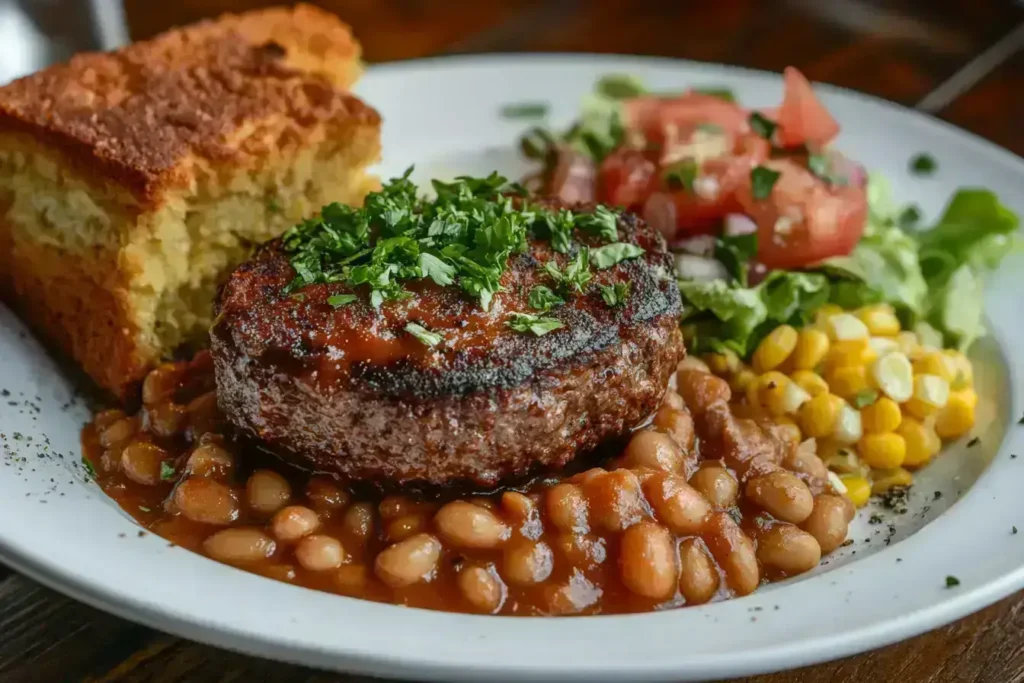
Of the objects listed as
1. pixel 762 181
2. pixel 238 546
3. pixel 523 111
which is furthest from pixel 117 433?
pixel 523 111

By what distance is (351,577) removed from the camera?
264 centimetres

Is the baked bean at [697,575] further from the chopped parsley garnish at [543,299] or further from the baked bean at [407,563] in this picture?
the chopped parsley garnish at [543,299]

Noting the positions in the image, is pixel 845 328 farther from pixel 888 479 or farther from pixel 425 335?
Result: pixel 425 335

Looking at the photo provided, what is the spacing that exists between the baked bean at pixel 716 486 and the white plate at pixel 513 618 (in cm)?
35

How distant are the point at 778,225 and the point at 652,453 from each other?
152cm

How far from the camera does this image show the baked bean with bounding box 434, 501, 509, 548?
8.95 ft

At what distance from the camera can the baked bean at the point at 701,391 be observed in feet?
11.2

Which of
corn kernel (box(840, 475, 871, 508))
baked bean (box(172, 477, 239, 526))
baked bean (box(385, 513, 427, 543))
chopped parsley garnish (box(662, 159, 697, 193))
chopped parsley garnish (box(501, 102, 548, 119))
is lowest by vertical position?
baked bean (box(172, 477, 239, 526))

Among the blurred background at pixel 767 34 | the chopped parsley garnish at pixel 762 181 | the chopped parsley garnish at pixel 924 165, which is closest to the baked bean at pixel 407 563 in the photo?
the chopped parsley garnish at pixel 762 181

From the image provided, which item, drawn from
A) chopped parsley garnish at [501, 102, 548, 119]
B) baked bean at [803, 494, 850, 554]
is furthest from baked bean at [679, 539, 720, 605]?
chopped parsley garnish at [501, 102, 548, 119]

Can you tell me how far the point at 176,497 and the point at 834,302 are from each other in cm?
284

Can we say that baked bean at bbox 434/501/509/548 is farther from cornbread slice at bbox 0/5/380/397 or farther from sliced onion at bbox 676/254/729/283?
sliced onion at bbox 676/254/729/283

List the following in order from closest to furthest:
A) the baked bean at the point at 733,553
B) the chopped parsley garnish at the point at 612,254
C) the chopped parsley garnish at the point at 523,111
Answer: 1. the baked bean at the point at 733,553
2. the chopped parsley garnish at the point at 612,254
3. the chopped parsley garnish at the point at 523,111

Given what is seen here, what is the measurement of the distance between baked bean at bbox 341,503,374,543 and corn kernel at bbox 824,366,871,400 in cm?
189
